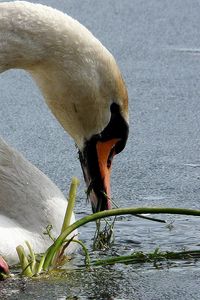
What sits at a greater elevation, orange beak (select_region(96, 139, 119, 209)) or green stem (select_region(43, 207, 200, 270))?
orange beak (select_region(96, 139, 119, 209))

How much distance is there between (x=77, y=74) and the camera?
5.00 m

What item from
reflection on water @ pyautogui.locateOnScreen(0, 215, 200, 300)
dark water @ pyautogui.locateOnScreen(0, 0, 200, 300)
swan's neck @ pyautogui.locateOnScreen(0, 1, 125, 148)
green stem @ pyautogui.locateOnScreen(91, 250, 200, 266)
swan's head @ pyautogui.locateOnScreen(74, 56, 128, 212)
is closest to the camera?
reflection on water @ pyautogui.locateOnScreen(0, 215, 200, 300)

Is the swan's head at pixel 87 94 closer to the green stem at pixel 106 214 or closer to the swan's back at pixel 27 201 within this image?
the swan's back at pixel 27 201

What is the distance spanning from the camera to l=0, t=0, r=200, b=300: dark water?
4.39 m

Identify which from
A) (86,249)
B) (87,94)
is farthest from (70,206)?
(87,94)

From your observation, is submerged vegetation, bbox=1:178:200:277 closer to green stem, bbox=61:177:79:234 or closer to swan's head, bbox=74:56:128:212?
green stem, bbox=61:177:79:234

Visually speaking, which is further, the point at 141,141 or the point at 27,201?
the point at 141,141

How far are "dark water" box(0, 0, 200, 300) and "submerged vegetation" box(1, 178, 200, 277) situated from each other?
2.1 inches

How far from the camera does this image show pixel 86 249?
466 cm

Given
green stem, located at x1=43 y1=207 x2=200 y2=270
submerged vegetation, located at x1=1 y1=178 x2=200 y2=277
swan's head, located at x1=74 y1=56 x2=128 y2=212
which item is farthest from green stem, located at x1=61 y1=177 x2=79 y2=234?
swan's head, located at x1=74 y1=56 x2=128 y2=212

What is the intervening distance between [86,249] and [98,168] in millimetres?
574

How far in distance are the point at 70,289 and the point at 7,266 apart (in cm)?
30

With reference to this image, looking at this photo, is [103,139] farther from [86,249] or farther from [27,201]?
[86,249]

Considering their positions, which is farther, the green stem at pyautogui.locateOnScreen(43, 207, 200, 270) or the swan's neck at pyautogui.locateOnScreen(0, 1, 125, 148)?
the swan's neck at pyautogui.locateOnScreen(0, 1, 125, 148)
